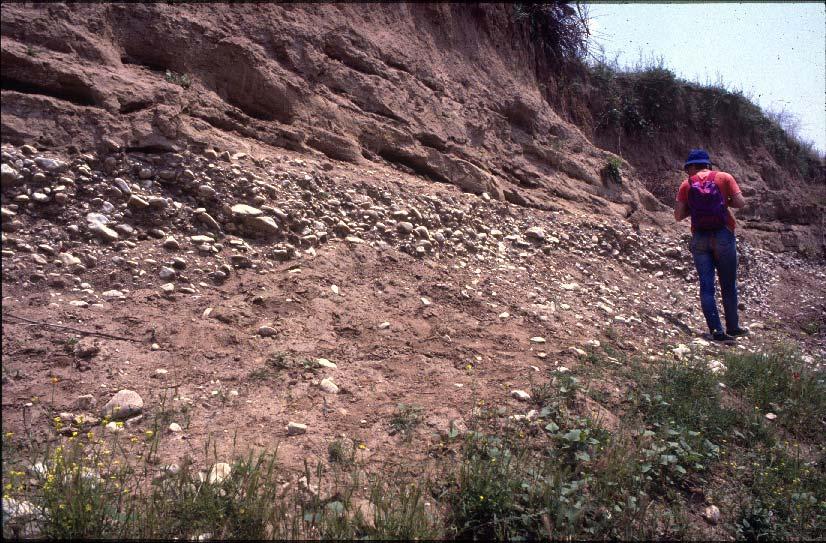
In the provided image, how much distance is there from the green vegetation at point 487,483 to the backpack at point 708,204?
2.30 meters

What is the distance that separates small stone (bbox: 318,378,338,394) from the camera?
9.56 ft

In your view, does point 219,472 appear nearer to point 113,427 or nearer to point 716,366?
point 113,427

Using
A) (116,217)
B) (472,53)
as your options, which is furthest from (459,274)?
(472,53)

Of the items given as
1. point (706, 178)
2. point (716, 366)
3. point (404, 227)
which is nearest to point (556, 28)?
point (706, 178)

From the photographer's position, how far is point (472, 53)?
7.09 metres

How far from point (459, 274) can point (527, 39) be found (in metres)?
5.00

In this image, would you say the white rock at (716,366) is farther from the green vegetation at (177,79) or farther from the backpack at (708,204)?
the green vegetation at (177,79)

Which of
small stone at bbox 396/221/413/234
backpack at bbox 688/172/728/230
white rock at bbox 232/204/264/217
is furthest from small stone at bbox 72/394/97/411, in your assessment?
backpack at bbox 688/172/728/230

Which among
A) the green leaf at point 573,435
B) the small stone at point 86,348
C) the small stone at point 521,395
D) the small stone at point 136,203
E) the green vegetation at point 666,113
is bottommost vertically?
the small stone at point 86,348

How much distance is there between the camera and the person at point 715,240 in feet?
16.8

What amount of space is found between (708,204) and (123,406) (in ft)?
15.9

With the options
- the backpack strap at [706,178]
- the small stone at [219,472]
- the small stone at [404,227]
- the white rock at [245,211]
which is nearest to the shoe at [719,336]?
the backpack strap at [706,178]

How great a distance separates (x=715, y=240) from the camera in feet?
17.0

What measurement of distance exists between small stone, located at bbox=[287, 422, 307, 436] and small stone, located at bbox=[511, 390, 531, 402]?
117cm
